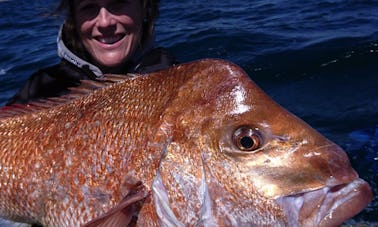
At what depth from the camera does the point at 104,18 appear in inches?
131

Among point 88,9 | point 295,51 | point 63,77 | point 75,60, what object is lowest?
point 295,51

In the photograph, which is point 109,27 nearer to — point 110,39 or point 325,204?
point 110,39

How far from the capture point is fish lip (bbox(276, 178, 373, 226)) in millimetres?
1846

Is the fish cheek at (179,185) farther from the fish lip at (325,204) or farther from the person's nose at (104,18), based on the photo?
the person's nose at (104,18)

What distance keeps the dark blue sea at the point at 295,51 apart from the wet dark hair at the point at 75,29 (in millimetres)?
518

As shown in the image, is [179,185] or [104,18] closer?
[179,185]

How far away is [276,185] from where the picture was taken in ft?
6.14

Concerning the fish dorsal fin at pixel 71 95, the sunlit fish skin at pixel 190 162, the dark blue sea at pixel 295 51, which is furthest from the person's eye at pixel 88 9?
the sunlit fish skin at pixel 190 162

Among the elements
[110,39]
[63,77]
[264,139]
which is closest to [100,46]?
[110,39]

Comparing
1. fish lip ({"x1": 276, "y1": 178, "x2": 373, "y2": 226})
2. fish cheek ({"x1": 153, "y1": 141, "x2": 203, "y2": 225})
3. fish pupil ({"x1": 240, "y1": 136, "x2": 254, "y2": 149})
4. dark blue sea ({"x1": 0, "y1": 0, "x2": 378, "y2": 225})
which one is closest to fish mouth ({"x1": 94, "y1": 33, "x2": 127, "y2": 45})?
dark blue sea ({"x1": 0, "y1": 0, "x2": 378, "y2": 225})

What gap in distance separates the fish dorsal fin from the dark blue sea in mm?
1710

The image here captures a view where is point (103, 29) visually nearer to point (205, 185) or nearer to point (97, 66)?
point (97, 66)

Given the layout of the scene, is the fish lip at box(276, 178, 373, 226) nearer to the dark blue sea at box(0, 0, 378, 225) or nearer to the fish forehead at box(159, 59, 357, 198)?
the fish forehead at box(159, 59, 357, 198)

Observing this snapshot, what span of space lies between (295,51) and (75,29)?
5.30 m
